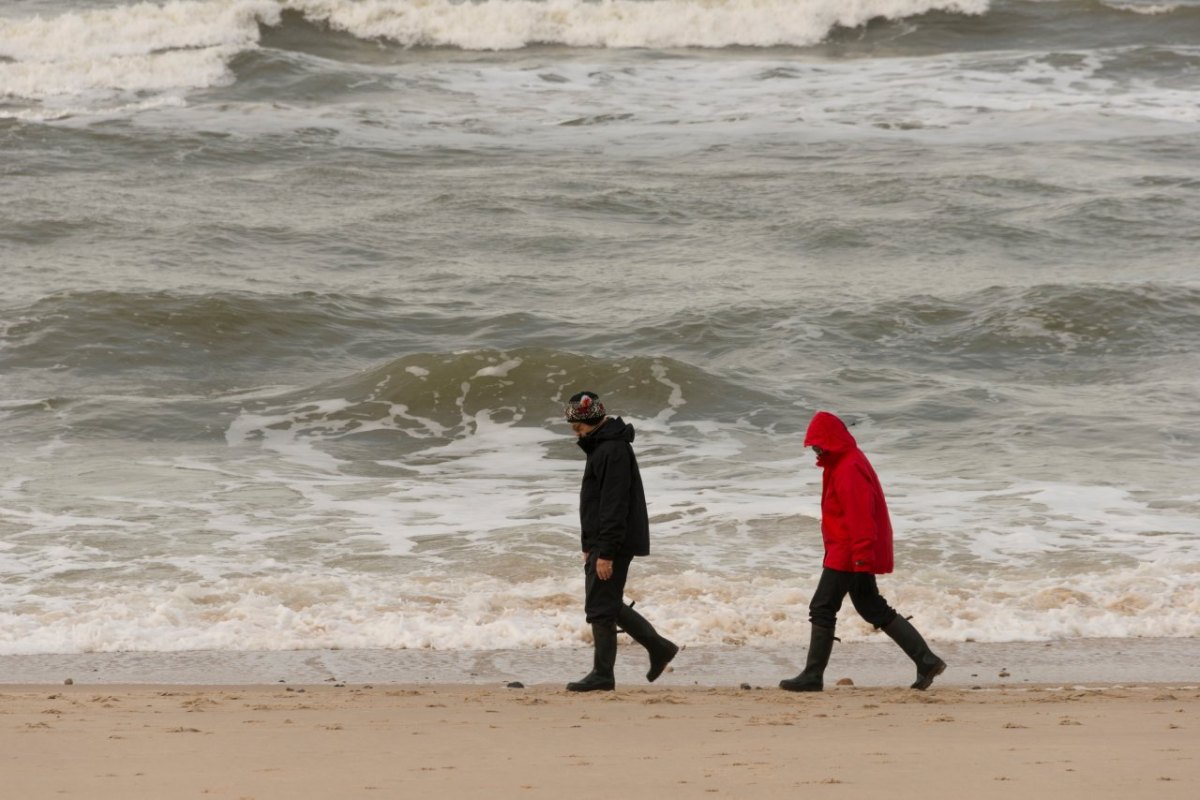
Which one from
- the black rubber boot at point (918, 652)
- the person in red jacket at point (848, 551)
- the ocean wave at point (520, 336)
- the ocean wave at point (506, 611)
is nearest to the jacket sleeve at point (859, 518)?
the person in red jacket at point (848, 551)

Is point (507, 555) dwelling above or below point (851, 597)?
below

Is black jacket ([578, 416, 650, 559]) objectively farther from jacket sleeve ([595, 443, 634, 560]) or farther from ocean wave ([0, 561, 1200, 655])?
ocean wave ([0, 561, 1200, 655])

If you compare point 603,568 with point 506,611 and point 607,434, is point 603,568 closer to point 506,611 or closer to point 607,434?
point 607,434

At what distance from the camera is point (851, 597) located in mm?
6500

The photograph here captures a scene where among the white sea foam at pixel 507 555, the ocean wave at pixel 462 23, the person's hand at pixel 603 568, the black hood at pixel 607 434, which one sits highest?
the ocean wave at pixel 462 23

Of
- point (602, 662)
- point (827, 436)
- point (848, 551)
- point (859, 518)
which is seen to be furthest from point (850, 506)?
point (602, 662)

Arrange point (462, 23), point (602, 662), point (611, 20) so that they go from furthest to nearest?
point (611, 20) < point (462, 23) < point (602, 662)

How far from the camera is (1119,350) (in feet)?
50.3

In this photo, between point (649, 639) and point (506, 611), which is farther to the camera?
point (506, 611)

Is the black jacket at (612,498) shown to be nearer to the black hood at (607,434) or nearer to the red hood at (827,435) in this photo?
the black hood at (607,434)

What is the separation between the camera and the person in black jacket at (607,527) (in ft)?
21.0

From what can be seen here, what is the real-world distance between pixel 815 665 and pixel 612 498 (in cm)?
120

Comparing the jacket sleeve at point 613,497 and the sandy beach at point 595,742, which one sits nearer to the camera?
the sandy beach at point 595,742

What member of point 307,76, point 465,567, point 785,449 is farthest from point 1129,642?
point 307,76
